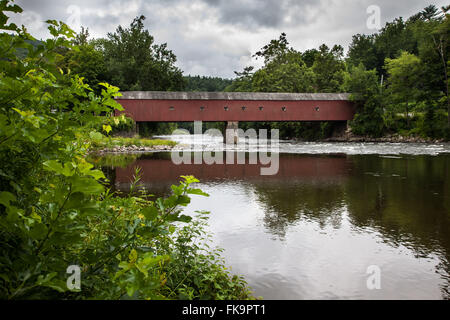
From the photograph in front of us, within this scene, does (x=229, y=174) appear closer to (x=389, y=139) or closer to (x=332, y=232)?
(x=332, y=232)

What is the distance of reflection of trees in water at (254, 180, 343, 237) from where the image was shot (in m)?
5.88

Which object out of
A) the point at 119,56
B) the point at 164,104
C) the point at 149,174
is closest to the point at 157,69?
the point at 119,56

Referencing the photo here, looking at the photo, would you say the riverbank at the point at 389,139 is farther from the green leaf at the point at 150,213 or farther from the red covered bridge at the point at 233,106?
the green leaf at the point at 150,213

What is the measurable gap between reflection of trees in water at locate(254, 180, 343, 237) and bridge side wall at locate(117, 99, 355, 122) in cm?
2130

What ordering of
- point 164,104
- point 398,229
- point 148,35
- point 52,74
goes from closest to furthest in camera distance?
1. point 52,74
2. point 398,229
3. point 164,104
4. point 148,35

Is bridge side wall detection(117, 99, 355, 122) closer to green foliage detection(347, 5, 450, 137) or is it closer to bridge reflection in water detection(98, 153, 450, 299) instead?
green foliage detection(347, 5, 450, 137)

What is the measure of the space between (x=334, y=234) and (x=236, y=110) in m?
26.9

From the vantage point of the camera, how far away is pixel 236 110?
1235 inches

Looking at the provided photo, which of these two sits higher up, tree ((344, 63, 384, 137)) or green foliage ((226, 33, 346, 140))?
green foliage ((226, 33, 346, 140))

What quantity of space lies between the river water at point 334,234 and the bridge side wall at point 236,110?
20338 millimetres

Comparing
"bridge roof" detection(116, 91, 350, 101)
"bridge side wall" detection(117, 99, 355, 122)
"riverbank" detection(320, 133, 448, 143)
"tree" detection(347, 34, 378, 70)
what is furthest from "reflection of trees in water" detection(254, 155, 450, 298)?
"tree" detection(347, 34, 378, 70)

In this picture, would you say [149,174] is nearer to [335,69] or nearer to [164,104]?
[164,104]

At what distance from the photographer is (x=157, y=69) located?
46.3m

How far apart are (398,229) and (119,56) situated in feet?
162
